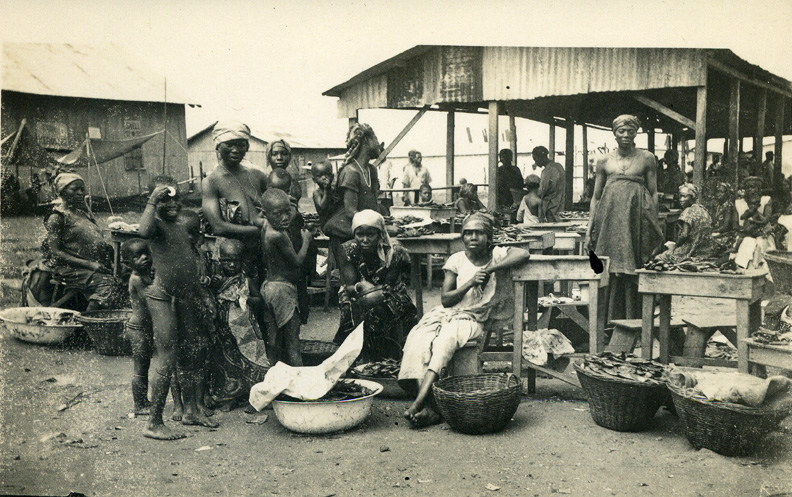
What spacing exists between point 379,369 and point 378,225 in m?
1.18

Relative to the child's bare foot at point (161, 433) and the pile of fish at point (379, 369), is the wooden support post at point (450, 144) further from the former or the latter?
the child's bare foot at point (161, 433)

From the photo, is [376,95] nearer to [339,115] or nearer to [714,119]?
[339,115]

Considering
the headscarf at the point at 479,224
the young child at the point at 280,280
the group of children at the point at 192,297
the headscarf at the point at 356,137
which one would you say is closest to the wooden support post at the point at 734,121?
the headscarf at the point at 356,137

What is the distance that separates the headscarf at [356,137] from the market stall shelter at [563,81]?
17.0 ft

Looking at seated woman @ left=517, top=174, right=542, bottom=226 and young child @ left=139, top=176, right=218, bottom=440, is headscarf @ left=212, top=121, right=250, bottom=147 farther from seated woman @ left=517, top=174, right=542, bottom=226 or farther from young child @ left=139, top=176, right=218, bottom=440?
seated woman @ left=517, top=174, right=542, bottom=226

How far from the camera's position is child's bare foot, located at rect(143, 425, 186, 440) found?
14.2 feet

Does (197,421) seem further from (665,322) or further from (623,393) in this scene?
(665,322)

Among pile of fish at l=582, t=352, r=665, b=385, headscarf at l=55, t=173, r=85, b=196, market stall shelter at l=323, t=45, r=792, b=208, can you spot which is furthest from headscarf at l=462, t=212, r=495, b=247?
market stall shelter at l=323, t=45, r=792, b=208

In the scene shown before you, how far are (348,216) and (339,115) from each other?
7306mm

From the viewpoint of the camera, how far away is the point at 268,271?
504 centimetres

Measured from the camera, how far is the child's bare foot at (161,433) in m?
4.32

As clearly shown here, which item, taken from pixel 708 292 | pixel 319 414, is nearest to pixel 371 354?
pixel 319 414

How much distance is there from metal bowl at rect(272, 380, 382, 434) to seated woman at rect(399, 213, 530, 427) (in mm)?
398

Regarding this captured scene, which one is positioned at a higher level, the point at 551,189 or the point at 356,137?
the point at 356,137
